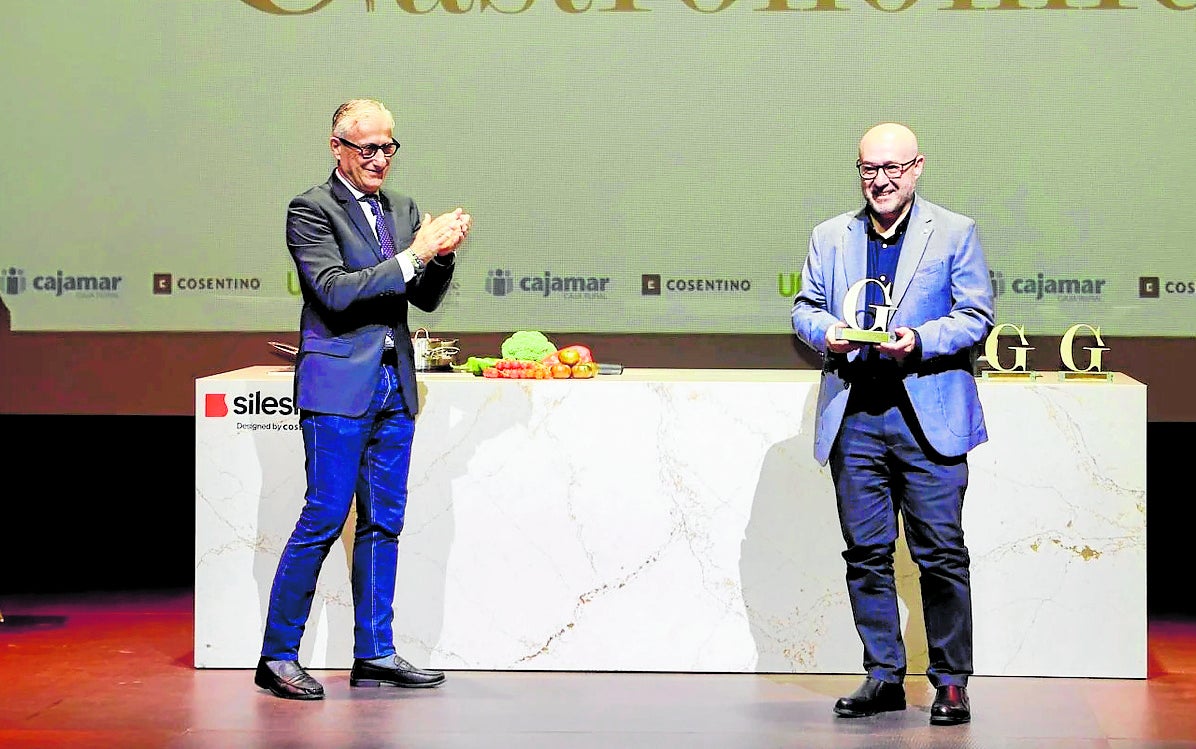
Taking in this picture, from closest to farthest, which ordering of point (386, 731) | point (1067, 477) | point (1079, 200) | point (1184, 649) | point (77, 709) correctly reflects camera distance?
point (386, 731) < point (77, 709) < point (1067, 477) < point (1184, 649) < point (1079, 200)

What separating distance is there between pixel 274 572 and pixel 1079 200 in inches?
123

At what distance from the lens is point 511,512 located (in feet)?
14.9

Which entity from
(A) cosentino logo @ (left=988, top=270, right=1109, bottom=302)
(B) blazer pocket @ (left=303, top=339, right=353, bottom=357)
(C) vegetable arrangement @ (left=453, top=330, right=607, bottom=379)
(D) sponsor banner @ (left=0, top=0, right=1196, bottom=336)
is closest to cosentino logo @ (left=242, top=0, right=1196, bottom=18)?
(D) sponsor banner @ (left=0, top=0, right=1196, bottom=336)

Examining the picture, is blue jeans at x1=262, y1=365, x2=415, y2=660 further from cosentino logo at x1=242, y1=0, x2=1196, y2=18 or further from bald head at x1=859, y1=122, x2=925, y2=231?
cosentino logo at x1=242, y1=0, x2=1196, y2=18

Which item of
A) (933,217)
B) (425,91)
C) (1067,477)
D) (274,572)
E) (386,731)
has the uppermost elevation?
(425,91)

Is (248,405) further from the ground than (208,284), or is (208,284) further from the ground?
(208,284)

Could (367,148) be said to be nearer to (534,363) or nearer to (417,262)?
(417,262)

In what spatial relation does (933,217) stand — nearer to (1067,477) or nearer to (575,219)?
(1067,477)

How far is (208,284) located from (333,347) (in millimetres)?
1951

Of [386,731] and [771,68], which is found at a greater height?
[771,68]

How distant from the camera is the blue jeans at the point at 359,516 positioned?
164 inches

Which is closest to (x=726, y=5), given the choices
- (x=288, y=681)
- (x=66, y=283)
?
(x=66, y=283)

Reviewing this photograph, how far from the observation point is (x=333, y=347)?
4.13 metres

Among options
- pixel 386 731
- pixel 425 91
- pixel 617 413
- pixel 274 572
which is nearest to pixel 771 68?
pixel 425 91
